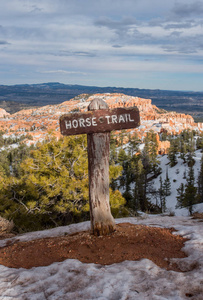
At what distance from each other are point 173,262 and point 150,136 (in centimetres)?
9660

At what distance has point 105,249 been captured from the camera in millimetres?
4637

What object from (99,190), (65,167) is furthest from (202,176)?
(99,190)

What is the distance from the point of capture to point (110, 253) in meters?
4.44

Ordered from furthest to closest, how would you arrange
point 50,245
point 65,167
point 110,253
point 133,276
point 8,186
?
point 8,186 < point 65,167 < point 50,245 < point 110,253 < point 133,276

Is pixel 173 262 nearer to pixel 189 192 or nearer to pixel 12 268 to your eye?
pixel 12 268

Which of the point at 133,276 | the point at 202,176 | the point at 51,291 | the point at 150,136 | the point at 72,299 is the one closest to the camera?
the point at 72,299

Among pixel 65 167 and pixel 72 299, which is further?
pixel 65 167

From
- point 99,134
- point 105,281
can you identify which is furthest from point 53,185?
point 105,281

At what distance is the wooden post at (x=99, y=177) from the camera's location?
5.20 metres

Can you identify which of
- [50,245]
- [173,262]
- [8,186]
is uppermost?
[173,262]

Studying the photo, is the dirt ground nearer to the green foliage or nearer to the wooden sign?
the wooden sign

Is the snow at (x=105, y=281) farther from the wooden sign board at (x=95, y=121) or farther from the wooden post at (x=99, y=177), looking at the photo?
the wooden sign board at (x=95, y=121)

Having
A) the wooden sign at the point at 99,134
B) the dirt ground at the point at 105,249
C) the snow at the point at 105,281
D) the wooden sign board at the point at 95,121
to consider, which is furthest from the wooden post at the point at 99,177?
the snow at the point at 105,281

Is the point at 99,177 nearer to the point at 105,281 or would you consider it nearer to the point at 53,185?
the point at 105,281
